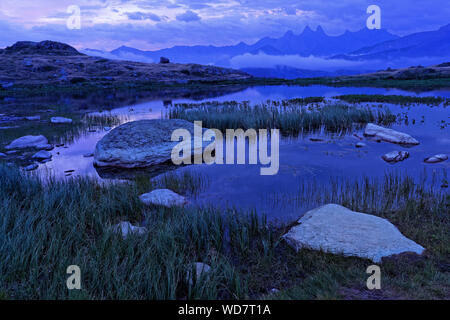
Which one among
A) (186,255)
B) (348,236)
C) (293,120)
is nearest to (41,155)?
(186,255)

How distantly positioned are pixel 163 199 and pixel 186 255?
2943mm

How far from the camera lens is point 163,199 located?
8305 mm

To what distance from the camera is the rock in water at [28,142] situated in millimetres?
15005

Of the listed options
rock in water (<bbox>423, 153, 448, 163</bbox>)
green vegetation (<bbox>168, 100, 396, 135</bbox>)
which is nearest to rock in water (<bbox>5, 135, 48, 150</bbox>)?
green vegetation (<bbox>168, 100, 396, 135</bbox>)

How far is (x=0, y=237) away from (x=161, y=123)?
10.7 m

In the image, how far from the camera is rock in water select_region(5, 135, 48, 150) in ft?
49.2

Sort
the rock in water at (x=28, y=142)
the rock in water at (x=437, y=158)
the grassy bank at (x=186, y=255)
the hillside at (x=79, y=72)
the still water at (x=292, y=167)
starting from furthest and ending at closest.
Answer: the hillside at (x=79, y=72) < the rock in water at (x=28, y=142) < the rock in water at (x=437, y=158) < the still water at (x=292, y=167) < the grassy bank at (x=186, y=255)

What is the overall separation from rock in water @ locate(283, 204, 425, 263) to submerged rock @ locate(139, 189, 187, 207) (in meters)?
3.37

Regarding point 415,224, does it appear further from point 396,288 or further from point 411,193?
point 396,288

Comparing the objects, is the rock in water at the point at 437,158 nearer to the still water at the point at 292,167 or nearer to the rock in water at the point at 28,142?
the still water at the point at 292,167

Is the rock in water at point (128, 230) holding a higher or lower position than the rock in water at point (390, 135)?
lower

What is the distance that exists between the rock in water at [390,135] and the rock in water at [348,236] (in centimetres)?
1075

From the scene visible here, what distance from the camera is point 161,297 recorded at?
4.08 meters

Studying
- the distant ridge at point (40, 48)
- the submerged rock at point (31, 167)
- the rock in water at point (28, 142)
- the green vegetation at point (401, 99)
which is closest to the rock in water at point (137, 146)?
the submerged rock at point (31, 167)
